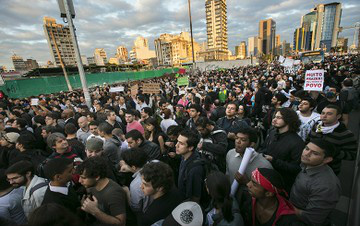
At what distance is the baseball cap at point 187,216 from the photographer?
130cm

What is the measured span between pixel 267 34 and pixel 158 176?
739 ft

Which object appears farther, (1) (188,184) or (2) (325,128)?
(2) (325,128)

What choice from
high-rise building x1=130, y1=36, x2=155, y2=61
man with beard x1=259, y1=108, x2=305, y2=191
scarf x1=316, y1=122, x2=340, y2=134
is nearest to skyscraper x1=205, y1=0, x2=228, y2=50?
high-rise building x1=130, y1=36, x2=155, y2=61

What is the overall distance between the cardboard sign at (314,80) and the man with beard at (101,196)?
6.02 metres

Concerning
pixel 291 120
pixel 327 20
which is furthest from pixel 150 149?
pixel 327 20

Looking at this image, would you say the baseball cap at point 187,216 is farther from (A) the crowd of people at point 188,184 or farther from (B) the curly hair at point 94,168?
(B) the curly hair at point 94,168

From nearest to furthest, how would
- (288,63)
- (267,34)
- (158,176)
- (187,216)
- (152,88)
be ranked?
(187,216), (158,176), (152,88), (288,63), (267,34)

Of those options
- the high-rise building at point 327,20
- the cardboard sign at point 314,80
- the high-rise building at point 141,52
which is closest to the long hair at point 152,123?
the cardboard sign at point 314,80

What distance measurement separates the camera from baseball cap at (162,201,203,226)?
1305 mm

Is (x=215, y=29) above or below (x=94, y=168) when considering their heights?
above

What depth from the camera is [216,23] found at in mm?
98250

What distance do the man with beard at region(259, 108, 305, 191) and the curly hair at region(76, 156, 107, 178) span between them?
229 centimetres

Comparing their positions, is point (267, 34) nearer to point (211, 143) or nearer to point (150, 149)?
point (211, 143)

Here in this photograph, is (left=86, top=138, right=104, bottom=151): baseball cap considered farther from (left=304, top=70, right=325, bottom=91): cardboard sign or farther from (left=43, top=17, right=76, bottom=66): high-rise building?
(left=43, top=17, right=76, bottom=66): high-rise building
